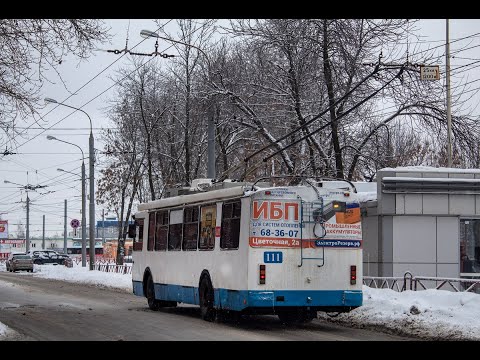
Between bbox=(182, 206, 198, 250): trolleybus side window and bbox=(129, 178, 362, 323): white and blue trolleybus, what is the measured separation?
881mm

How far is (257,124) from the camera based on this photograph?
99.0 feet

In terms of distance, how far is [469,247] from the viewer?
25.7 metres

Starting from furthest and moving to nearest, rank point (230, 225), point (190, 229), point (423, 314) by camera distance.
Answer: point (190, 229) → point (230, 225) → point (423, 314)

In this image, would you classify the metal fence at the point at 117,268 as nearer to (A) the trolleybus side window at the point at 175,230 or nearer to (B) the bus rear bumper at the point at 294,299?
(A) the trolleybus side window at the point at 175,230

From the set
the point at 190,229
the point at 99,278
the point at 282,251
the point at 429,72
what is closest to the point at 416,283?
the point at 282,251

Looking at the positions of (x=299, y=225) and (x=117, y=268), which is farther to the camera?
(x=117, y=268)

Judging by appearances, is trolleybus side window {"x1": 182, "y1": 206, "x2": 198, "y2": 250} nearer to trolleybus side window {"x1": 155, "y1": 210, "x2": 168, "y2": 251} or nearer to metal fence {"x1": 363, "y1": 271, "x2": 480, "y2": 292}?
trolleybus side window {"x1": 155, "y1": 210, "x2": 168, "y2": 251}

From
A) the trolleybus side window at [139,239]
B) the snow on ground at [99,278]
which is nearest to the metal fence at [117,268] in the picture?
the snow on ground at [99,278]

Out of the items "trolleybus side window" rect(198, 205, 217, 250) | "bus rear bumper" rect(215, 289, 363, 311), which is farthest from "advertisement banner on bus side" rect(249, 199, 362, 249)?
"trolleybus side window" rect(198, 205, 217, 250)

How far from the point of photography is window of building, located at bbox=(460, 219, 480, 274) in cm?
2569

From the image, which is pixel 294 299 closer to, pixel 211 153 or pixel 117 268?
pixel 211 153

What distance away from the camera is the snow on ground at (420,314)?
1579 cm

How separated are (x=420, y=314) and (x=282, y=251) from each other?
3109 mm
